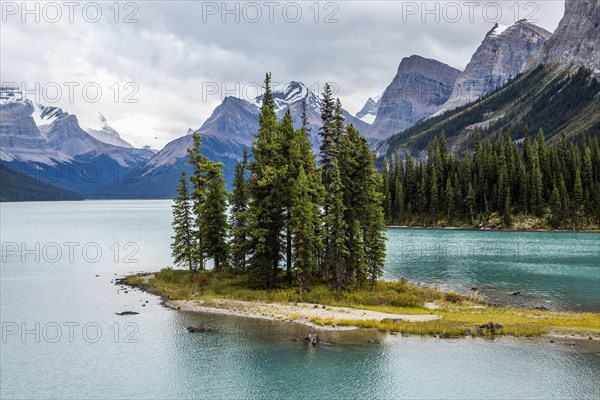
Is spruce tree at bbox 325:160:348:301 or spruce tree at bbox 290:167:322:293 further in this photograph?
spruce tree at bbox 325:160:348:301

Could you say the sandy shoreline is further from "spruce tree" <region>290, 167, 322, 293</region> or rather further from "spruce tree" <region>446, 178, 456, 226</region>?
"spruce tree" <region>446, 178, 456, 226</region>

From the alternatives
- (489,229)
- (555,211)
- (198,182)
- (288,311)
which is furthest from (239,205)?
(555,211)

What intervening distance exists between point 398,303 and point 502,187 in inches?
4300

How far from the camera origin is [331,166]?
5347 centimetres

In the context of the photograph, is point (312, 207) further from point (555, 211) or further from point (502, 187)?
point (555, 211)

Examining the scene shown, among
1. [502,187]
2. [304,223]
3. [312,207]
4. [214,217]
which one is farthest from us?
[502,187]

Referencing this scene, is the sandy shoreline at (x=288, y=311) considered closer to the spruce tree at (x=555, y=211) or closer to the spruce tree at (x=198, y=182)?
the spruce tree at (x=198, y=182)

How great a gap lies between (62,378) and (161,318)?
14.2 metres

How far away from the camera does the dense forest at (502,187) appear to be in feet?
452

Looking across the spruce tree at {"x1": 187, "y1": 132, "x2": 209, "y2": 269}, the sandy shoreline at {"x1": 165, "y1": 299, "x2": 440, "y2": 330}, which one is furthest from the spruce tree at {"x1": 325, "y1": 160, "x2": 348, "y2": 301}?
the spruce tree at {"x1": 187, "y1": 132, "x2": 209, "y2": 269}

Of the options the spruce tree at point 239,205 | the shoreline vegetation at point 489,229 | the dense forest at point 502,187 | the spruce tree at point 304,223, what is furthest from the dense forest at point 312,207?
the dense forest at point 502,187

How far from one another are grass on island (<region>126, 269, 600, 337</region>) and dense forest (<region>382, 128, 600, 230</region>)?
3906 inches

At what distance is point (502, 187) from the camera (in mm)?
145000

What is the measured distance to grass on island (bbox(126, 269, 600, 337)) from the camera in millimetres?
39719
